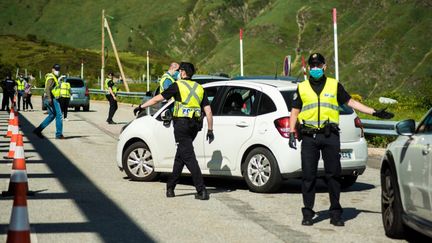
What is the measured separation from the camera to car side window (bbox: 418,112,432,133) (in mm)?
6880

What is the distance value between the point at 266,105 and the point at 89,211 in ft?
10.1

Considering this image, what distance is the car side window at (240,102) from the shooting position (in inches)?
457

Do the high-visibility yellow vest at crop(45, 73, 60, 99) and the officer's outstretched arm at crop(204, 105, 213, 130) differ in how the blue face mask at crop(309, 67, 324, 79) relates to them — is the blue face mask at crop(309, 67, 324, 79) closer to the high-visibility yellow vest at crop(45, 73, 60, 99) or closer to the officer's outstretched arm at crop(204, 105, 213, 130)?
the officer's outstretched arm at crop(204, 105, 213, 130)

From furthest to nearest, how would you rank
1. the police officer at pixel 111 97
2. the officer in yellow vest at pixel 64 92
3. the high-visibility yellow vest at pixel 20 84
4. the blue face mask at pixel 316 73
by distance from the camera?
the high-visibility yellow vest at pixel 20 84, the police officer at pixel 111 97, the officer in yellow vest at pixel 64 92, the blue face mask at pixel 316 73

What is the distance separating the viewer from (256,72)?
198m

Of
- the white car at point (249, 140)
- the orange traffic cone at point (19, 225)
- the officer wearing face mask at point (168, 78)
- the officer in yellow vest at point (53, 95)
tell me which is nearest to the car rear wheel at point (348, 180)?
the white car at point (249, 140)

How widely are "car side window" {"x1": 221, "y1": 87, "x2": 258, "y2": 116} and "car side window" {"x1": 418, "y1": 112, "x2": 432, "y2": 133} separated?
14.8ft

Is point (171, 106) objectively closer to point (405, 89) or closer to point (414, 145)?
point (414, 145)

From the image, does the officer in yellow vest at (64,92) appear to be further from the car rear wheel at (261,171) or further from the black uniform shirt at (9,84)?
the black uniform shirt at (9,84)

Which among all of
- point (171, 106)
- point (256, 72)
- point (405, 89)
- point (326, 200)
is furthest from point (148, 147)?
point (256, 72)

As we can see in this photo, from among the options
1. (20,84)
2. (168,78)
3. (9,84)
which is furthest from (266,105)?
(20,84)

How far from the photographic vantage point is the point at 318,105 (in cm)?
877

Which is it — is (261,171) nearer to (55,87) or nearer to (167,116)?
(167,116)

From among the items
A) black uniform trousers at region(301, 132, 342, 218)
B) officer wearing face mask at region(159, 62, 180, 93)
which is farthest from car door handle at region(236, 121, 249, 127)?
officer wearing face mask at region(159, 62, 180, 93)
